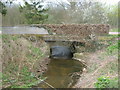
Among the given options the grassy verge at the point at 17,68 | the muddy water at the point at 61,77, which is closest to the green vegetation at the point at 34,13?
the grassy verge at the point at 17,68

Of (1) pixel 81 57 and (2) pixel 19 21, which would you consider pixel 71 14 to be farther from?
(1) pixel 81 57

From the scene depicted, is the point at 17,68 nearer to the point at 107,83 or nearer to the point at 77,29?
the point at 107,83

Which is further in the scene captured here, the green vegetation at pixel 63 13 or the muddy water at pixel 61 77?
the green vegetation at pixel 63 13

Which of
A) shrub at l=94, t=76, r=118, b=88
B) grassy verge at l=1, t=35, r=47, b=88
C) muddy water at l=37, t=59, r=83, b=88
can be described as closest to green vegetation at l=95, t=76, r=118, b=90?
shrub at l=94, t=76, r=118, b=88

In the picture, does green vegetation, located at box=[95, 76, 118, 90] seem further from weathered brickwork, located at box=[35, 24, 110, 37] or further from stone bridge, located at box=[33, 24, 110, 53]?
weathered brickwork, located at box=[35, 24, 110, 37]

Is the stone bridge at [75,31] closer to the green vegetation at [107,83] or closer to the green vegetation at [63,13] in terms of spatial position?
the green vegetation at [63,13]

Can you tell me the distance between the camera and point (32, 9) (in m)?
15.3

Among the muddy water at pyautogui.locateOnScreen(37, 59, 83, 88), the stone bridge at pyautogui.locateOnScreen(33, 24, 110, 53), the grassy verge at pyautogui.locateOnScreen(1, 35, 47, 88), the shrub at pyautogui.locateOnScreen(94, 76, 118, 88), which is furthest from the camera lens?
the stone bridge at pyautogui.locateOnScreen(33, 24, 110, 53)

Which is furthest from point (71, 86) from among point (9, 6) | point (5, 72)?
point (9, 6)

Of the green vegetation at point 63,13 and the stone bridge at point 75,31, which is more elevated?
the green vegetation at point 63,13

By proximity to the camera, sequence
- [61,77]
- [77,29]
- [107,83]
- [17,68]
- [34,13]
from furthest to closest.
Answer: [34,13]
[77,29]
[61,77]
[17,68]
[107,83]

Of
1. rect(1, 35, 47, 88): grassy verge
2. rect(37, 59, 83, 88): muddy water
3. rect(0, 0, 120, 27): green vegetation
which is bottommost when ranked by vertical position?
rect(37, 59, 83, 88): muddy water

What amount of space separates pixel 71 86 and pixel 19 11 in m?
10.7

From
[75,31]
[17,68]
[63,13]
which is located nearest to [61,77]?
[17,68]
